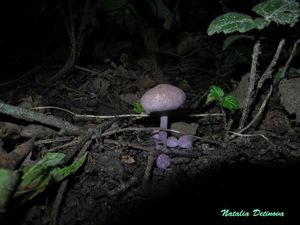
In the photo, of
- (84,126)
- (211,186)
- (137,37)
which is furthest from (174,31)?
(211,186)

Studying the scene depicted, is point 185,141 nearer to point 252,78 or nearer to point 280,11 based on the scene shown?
point 252,78

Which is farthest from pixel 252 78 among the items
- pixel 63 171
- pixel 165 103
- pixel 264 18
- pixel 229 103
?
pixel 63 171

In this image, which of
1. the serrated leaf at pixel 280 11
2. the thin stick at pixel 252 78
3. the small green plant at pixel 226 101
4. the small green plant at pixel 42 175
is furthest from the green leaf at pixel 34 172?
the serrated leaf at pixel 280 11

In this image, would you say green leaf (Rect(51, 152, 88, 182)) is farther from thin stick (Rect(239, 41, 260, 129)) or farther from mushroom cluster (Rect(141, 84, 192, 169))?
thin stick (Rect(239, 41, 260, 129))

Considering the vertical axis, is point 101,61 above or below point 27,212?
above

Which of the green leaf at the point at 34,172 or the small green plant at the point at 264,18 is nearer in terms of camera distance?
the green leaf at the point at 34,172

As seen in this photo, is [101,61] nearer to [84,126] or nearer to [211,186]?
[84,126]

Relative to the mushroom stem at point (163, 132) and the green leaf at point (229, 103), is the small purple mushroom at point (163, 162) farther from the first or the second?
the green leaf at point (229, 103)
